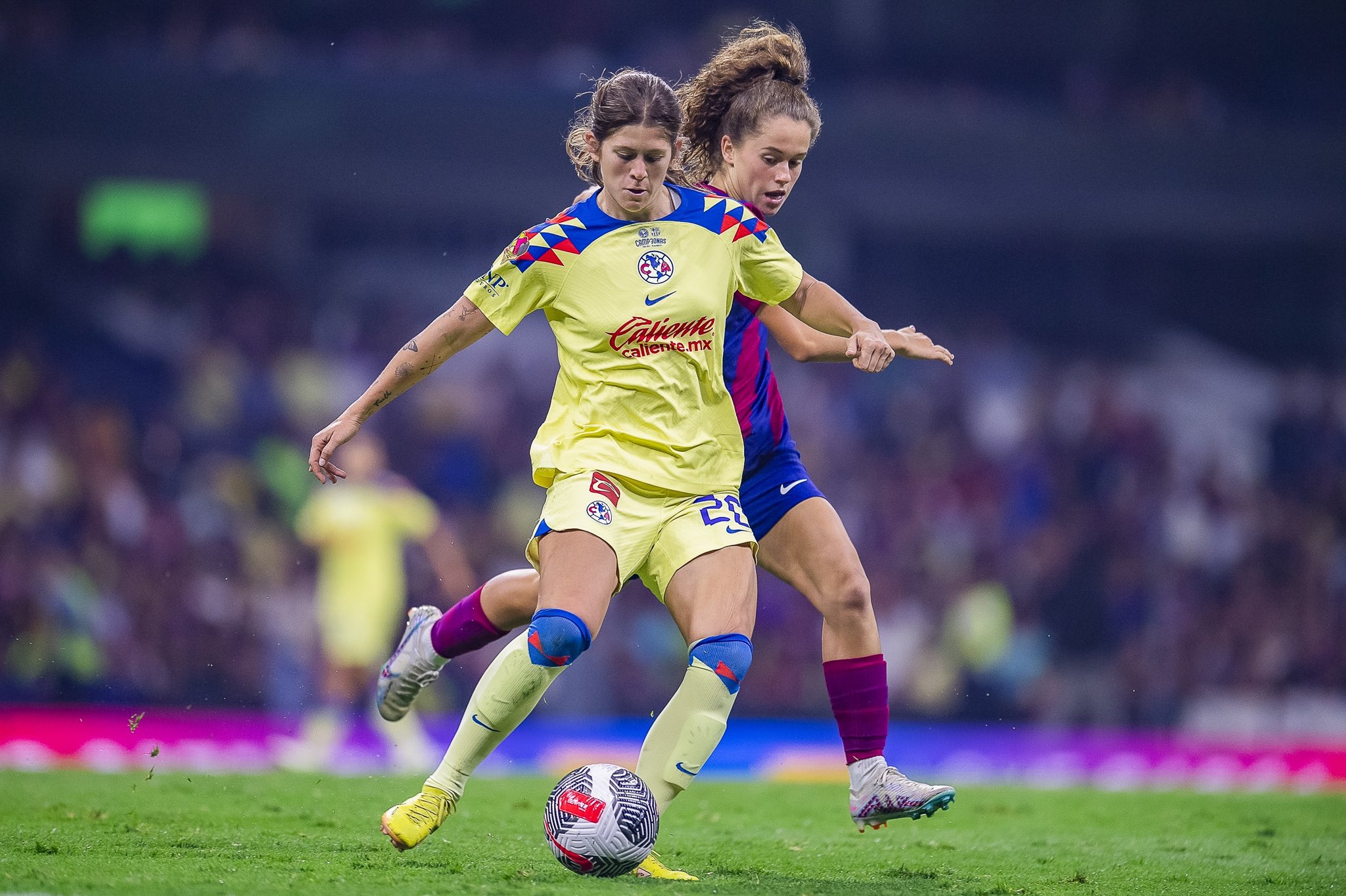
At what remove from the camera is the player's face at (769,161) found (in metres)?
5.07

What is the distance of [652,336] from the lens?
4547 mm

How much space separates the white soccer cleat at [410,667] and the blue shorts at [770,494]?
1.32m

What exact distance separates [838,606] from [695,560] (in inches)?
29.1

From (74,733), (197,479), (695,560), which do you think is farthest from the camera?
(197,479)

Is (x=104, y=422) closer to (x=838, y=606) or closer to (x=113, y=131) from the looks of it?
(x=113, y=131)

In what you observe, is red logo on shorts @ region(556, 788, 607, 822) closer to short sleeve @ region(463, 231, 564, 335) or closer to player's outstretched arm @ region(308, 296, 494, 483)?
player's outstretched arm @ region(308, 296, 494, 483)

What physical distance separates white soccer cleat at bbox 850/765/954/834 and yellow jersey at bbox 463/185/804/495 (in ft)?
3.73

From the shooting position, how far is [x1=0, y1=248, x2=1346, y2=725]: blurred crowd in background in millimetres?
12789

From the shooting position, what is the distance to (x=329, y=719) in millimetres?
10141

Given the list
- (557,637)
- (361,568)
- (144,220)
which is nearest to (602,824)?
(557,637)

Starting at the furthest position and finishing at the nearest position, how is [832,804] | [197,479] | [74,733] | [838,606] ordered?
[197,479] → [74,733] → [832,804] → [838,606]

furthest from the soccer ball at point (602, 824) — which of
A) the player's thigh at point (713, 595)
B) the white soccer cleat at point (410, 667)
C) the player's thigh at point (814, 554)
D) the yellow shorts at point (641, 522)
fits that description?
the white soccer cleat at point (410, 667)

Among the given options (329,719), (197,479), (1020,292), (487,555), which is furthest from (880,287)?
(329,719)

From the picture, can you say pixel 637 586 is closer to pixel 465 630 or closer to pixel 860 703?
pixel 465 630
